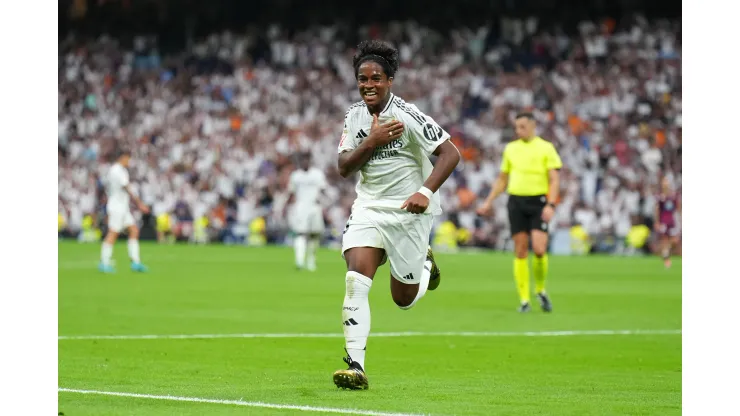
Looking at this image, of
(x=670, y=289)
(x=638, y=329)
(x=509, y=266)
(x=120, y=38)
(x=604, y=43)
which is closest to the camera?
(x=638, y=329)

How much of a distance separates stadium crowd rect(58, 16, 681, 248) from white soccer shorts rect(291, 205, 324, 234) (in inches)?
407

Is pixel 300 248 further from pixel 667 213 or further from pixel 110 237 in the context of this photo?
pixel 667 213

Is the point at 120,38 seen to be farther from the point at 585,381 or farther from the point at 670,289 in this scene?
the point at 585,381

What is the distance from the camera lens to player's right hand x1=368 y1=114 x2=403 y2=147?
28.6 ft

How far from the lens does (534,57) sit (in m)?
40.5

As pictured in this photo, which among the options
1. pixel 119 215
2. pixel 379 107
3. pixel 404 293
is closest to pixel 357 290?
pixel 404 293

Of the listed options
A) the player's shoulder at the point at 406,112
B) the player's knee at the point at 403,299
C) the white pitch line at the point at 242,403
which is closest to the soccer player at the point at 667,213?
the player's knee at the point at 403,299

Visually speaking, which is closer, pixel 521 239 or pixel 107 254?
pixel 521 239

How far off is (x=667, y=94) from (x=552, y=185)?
22.4 metres

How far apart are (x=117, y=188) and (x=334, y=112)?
17801 mm

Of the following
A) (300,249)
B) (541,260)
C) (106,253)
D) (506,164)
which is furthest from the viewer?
(300,249)

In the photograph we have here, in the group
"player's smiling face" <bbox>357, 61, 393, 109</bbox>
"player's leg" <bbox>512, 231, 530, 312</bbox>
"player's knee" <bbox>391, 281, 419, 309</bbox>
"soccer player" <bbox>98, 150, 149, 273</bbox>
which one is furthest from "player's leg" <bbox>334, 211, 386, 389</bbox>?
"soccer player" <bbox>98, 150, 149, 273</bbox>

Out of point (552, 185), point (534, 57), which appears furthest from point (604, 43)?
point (552, 185)

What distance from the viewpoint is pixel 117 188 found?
81.4 ft
